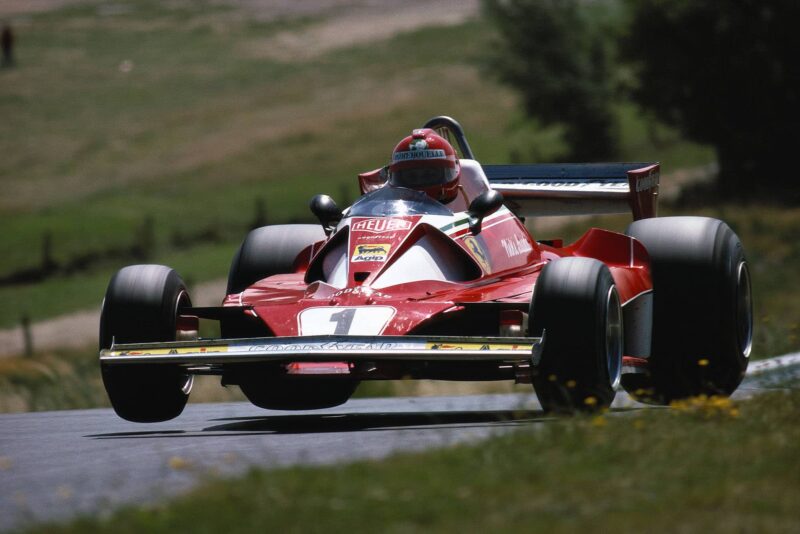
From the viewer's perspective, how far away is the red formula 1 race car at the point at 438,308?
32.1 feet

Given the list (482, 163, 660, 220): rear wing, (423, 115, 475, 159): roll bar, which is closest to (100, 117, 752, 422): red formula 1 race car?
(482, 163, 660, 220): rear wing

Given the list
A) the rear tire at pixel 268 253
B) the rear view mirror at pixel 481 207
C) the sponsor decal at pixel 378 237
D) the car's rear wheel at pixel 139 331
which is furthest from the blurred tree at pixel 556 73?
the car's rear wheel at pixel 139 331

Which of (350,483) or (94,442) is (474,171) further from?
(350,483)

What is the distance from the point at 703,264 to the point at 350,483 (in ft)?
18.6

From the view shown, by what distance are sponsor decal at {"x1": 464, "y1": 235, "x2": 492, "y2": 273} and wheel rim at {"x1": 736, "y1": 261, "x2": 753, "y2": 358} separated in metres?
1.82

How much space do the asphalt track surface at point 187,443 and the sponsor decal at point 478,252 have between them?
1025 millimetres

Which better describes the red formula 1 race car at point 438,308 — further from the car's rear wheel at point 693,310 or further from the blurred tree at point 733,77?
the blurred tree at point 733,77

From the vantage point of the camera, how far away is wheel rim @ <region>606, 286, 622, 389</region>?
1027cm

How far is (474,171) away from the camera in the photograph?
12.8 metres

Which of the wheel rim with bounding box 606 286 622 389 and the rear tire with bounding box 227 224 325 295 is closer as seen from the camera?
the wheel rim with bounding box 606 286 622 389

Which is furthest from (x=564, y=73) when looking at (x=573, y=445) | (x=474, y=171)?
(x=573, y=445)

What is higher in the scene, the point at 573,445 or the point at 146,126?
the point at 573,445

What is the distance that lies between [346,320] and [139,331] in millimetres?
1453

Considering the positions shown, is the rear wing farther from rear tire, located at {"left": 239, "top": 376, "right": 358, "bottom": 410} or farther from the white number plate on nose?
the white number plate on nose
